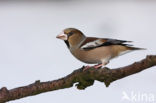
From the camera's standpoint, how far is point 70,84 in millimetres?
822

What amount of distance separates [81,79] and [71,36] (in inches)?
3.5

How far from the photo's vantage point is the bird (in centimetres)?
80

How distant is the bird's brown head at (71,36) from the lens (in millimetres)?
812

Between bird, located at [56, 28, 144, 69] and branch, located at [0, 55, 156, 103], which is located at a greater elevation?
bird, located at [56, 28, 144, 69]

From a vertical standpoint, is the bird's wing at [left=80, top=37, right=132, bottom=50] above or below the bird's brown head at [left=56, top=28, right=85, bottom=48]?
below

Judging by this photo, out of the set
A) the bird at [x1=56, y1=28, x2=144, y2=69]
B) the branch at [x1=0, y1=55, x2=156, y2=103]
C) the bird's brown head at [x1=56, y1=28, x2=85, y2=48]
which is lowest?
the branch at [x1=0, y1=55, x2=156, y2=103]

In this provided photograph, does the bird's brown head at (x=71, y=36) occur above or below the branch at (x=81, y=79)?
above

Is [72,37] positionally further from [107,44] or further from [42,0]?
[42,0]

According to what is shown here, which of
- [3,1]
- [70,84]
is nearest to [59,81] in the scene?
[70,84]

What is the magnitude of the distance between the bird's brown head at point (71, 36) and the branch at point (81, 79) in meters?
0.06

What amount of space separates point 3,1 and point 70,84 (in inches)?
54.4

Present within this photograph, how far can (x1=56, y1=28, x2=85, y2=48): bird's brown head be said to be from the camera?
2.67ft

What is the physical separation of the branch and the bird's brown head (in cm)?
6

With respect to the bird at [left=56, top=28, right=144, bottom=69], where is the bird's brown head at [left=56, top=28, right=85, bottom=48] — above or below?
above
